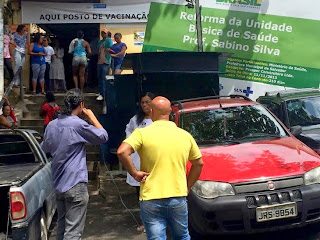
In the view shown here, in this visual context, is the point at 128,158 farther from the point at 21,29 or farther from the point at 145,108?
the point at 21,29

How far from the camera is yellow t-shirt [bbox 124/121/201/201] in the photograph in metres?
3.90

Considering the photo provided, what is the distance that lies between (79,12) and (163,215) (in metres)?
10.8

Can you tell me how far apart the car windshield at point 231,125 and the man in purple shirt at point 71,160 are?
1968 millimetres

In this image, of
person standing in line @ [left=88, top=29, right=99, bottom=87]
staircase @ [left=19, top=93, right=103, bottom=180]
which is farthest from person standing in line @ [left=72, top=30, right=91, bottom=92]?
person standing in line @ [left=88, top=29, right=99, bottom=87]

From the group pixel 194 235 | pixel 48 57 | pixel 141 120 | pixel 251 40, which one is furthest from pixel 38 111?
pixel 194 235

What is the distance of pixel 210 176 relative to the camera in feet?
17.0

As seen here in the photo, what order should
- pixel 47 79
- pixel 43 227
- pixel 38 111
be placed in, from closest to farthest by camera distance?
pixel 43 227 < pixel 38 111 < pixel 47 79

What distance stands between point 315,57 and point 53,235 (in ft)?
22.2

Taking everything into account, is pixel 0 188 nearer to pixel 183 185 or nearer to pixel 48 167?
pixel 48 167

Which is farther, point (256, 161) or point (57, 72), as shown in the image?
point (57, 72)

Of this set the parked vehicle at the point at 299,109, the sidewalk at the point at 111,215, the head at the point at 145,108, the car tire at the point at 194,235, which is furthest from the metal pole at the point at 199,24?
the car tire at the point at 194,235

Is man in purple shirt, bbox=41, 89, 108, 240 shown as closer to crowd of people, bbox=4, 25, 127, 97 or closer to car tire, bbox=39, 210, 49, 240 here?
car tire, bbox=39, 210, 49, 240

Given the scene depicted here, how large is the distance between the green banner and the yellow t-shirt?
6518 millimetres

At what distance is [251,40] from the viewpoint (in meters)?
10.2
